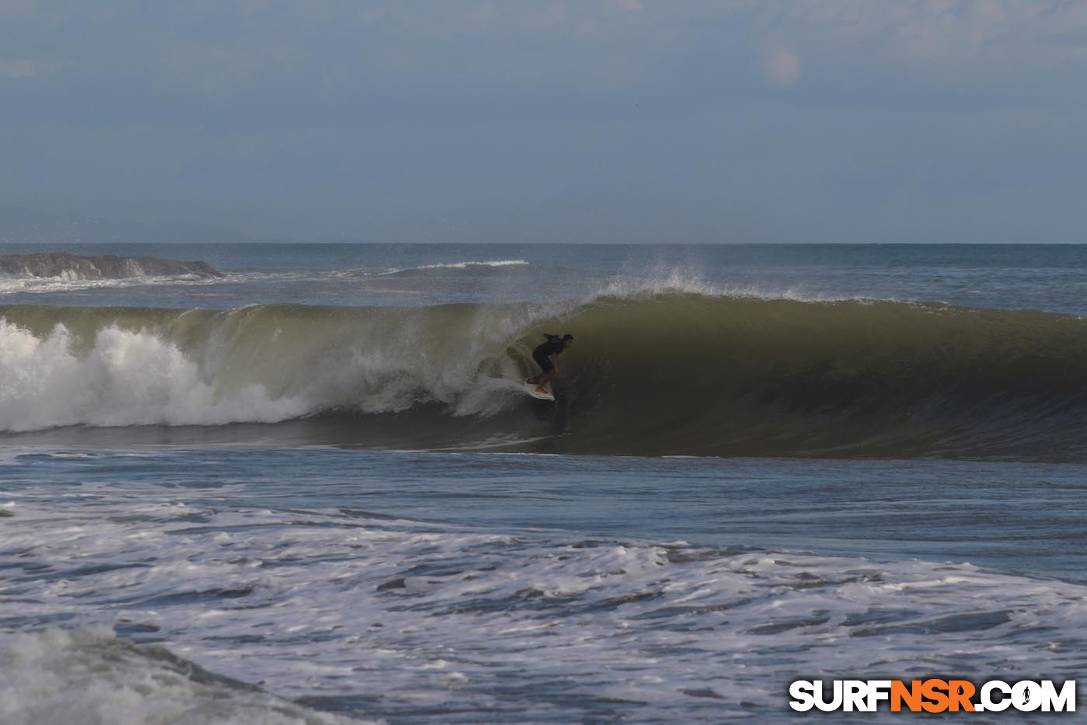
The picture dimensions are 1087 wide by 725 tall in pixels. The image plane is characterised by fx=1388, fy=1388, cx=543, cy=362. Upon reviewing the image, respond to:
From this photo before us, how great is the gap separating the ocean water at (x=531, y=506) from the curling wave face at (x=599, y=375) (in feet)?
0.21

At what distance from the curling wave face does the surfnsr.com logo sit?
832cm

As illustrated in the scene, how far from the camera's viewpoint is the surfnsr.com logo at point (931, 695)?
5098mm

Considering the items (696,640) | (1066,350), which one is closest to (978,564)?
(696,640)

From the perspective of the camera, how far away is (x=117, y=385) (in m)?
19.0

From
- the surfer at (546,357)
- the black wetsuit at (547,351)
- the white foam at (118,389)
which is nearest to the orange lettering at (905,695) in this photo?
the surfer at (546,357)

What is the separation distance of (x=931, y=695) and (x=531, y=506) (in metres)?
4.71

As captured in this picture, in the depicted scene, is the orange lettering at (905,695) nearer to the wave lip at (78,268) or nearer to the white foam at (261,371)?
the white foam at (261,371)

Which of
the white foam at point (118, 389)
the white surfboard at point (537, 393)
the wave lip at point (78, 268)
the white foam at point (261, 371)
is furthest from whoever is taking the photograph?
the wave lip at point (78, 268)

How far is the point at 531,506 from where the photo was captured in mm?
9664

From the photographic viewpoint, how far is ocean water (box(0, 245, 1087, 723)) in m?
5.60

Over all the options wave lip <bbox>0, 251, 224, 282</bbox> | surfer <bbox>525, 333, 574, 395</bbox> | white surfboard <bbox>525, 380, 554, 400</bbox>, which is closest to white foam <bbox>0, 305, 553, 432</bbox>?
white surfboard <bbox>525, 380, 554, 400</bbox>

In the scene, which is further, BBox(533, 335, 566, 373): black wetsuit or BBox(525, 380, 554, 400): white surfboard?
BBox(533, 335, 566, 373): black wetsuit

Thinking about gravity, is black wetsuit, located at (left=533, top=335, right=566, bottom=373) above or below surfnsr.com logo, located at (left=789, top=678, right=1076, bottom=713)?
above

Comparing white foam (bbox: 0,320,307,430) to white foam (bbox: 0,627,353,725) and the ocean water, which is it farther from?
white foam (bbox: 0,627,353,725)
